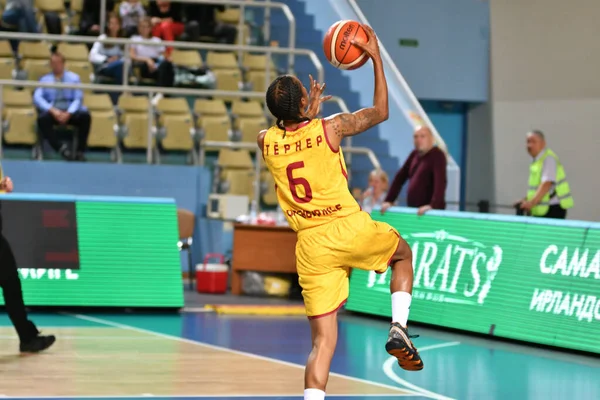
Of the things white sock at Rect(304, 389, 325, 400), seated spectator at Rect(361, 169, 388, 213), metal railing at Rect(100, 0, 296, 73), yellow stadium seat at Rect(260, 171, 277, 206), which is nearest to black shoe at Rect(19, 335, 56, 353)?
white sock at Rect(304, 389, 325, 400)

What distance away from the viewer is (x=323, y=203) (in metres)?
6.78

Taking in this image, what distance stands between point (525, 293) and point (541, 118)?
29.6ft

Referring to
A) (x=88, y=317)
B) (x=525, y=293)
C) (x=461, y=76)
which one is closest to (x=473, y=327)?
(x=525, y=293)

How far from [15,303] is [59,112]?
21.5 ft

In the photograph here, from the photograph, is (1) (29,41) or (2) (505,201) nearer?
(1) (29,41)

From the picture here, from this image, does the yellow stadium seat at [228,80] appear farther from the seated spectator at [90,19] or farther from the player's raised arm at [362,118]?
the player's raised arm at [362,118]

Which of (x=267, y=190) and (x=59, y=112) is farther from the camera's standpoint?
(x=267, y=190)

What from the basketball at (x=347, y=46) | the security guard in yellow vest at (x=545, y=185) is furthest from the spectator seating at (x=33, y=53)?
the basketball at (x=347, y=46)

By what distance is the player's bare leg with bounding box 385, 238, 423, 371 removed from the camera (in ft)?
21.9

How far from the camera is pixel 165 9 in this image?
18906 millimetres

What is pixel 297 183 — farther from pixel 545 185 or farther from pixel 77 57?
pixel 77 57

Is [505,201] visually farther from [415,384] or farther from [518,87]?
[415,384]

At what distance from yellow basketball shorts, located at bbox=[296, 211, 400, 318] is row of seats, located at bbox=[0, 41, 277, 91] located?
36.8 feet

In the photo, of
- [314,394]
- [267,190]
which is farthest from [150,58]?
[314,394]
